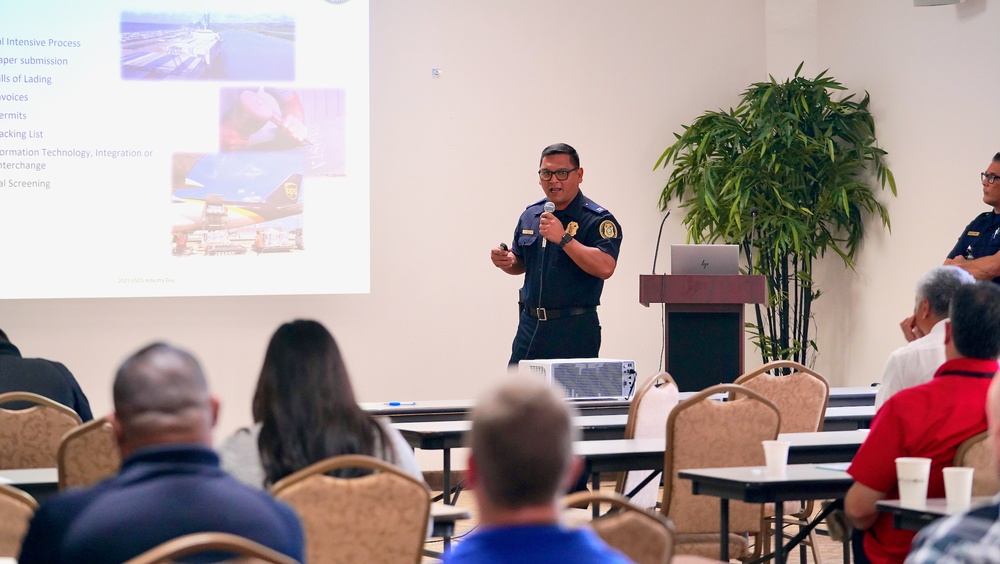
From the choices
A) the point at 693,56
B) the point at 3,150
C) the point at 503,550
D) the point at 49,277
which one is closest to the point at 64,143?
the point at 3,150

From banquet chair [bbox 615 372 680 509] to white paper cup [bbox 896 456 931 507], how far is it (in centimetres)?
124

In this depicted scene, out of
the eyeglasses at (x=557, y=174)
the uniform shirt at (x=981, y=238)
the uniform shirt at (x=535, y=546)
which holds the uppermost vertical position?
the eyeglasses at (x=557, y=174)

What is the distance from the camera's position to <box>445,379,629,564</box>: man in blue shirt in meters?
1.29

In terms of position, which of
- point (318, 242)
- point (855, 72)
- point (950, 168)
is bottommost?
point (318, 242)

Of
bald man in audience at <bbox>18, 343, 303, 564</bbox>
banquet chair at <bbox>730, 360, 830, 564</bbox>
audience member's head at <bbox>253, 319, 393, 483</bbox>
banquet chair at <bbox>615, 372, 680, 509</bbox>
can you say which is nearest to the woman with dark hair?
audience member's head at <bbox>253, 319, 393, 483</bbox>

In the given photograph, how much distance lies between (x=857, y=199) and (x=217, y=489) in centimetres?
598

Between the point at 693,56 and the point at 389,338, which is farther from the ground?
the point at 693,56

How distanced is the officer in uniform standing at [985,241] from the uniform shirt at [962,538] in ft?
13.1

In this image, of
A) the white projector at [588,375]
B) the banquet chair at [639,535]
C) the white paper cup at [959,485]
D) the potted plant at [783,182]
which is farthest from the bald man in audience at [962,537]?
the potted plant at [783,182]

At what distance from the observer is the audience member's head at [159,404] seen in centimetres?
171

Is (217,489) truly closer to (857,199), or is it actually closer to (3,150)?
(3,150)

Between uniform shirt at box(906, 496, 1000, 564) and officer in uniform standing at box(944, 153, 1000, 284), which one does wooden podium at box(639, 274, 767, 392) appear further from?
uniform shirt at box(906, 496, 1000, 564)

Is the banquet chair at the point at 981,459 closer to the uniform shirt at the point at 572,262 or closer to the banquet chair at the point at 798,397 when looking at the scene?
the banquet chair at the point at 798,397

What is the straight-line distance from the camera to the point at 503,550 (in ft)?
4.24
